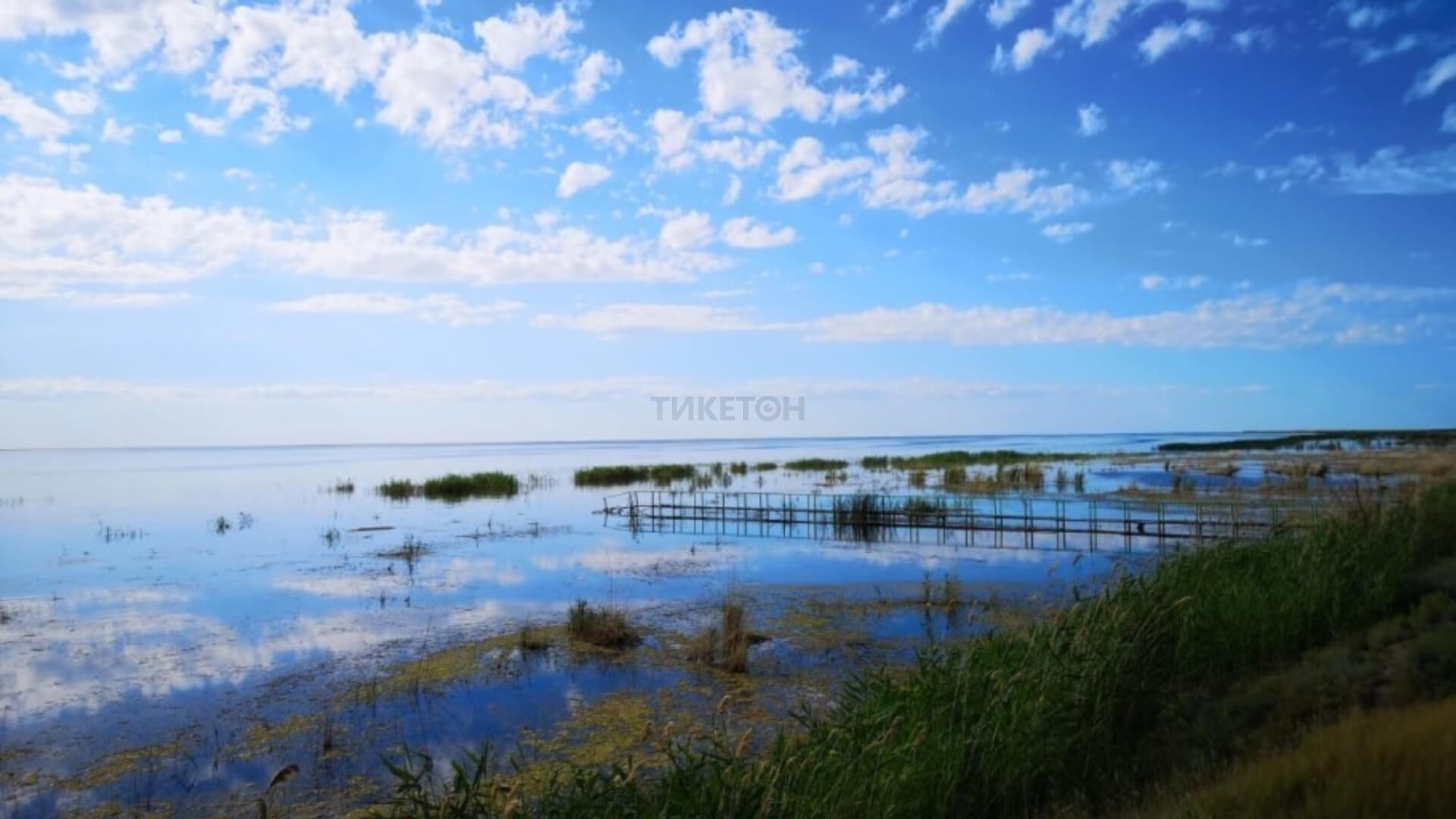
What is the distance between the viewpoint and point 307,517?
1233 inches

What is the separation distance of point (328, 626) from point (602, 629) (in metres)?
5.20

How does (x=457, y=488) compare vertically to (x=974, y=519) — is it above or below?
above

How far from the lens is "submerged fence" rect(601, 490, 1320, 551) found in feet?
74.3

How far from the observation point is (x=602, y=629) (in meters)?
12.1

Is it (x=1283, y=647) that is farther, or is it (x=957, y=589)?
(x=957, y=589)

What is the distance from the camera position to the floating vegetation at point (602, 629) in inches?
474

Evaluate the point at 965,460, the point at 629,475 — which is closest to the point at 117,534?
the point at 629,475

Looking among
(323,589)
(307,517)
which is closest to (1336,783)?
(323,589)

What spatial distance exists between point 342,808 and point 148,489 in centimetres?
5031

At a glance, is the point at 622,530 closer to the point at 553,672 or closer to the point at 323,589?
the point at 323,589

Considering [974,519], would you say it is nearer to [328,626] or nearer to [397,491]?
[328,626]

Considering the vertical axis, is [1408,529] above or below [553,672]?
above

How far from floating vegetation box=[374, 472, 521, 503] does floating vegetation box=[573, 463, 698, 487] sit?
4857mm

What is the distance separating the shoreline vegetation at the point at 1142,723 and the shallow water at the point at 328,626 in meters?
1.79
